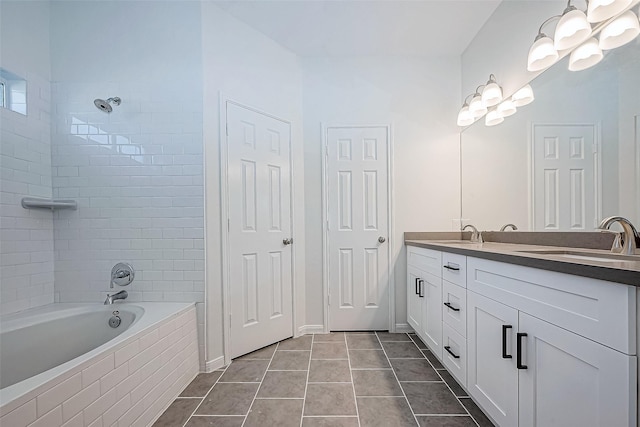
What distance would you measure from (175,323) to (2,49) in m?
1.94

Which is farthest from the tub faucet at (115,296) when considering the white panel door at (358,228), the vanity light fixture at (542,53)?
the vanity light fixture at (542,53)

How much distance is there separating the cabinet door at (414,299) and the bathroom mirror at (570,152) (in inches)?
26.7

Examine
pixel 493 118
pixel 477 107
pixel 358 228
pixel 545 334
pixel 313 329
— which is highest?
pixel 477 107

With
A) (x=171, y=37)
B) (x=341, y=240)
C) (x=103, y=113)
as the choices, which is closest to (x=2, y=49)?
(x=103, y=113)

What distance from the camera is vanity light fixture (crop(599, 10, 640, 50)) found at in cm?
110

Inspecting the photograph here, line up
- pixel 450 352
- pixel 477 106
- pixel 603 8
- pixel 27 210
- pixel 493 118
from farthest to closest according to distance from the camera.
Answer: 1. pixel 477 106
2. pixel 493 118
3. pixel 27 210
4. pixel 450 352
5. pixel 603 8

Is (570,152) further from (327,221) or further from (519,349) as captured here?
(327,221)

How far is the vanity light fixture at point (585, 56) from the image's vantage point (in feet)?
4.14

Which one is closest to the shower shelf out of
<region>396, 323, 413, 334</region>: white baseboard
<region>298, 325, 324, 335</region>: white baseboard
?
<region>298, 325, 324, 335</region>: white baseboard

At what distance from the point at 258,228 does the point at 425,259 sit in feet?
4.27

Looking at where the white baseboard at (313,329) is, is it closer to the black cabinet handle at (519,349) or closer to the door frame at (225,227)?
the door frame at (225,227)

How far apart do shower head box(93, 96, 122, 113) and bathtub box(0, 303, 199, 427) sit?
1.30 m

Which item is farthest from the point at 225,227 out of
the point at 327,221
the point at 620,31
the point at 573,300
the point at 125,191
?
the point at 620,31

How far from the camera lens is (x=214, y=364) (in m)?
1.86
